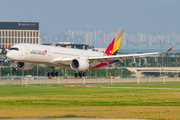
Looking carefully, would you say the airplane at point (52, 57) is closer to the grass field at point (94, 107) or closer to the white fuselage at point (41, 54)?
the white fuselage at point (41, 54)

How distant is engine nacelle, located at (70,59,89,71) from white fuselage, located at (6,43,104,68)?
42.4 inches

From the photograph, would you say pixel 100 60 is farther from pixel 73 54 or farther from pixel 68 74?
pixel 68 74

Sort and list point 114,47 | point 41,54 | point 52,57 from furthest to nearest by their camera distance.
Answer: point 114,47 → point 52,57 → point 41,54

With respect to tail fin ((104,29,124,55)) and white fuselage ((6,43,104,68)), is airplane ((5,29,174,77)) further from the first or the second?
tail fin ((104,29,124,55))

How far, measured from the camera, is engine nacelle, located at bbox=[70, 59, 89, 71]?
71562 mm

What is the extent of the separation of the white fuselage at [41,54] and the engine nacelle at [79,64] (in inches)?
42.4

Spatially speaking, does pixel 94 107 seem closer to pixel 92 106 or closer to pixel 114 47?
pixel 92 106

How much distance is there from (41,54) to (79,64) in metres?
8.05

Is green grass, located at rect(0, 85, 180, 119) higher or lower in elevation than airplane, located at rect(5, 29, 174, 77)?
lower

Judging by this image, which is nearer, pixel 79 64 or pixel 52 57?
pixel 52 57

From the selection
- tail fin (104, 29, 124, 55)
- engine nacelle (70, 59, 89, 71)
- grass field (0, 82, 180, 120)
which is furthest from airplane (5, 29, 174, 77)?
grass field (0, 82, 180, 120)

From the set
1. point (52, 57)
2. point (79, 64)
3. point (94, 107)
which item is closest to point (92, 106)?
point (94, 107)

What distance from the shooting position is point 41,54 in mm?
67625

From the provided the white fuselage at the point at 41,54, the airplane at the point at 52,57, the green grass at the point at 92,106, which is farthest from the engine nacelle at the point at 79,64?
the green grass at the point at 92,106
